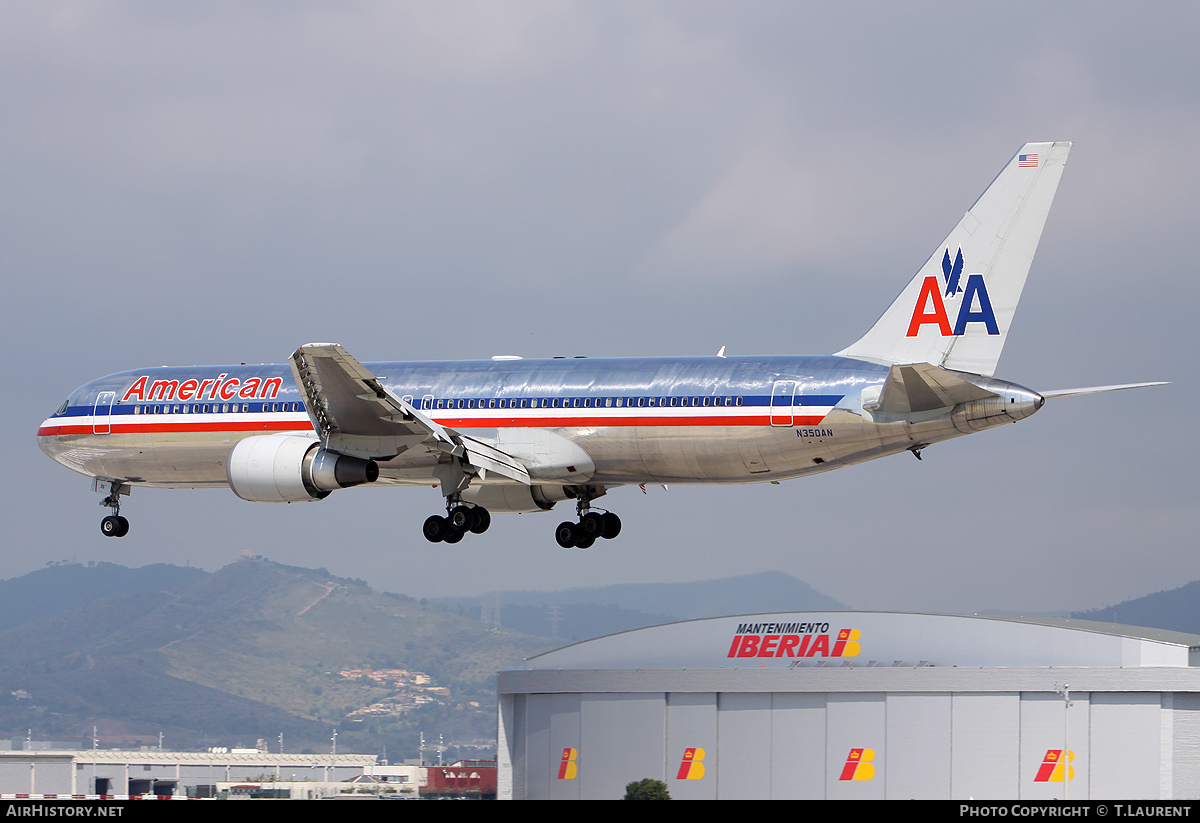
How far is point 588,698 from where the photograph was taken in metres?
63.3

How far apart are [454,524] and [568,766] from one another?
87.8ft

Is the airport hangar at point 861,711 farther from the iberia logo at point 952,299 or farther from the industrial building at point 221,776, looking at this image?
the iberia logo at point 952,299

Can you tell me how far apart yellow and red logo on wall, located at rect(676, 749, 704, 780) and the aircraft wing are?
25981mm

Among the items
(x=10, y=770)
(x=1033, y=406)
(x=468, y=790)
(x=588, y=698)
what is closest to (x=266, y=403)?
(x=1033, y=406)

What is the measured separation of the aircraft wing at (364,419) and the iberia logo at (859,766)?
25.9 meters

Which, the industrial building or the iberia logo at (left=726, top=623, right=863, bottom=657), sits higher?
the iberia logo at (left=726, top=623, right=863, bottom=657)

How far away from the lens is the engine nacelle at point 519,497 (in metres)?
41.3

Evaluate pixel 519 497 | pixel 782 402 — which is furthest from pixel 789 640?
pixel 782 402

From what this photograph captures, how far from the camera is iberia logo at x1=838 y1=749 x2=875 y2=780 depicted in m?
57.7

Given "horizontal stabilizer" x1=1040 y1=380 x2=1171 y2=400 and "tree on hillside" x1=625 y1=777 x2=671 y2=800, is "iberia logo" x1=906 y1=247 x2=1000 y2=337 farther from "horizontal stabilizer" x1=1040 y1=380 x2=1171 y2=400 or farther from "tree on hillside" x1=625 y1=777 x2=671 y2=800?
"tree on hillside" x1=625 y1=777 x2=671 y2=800

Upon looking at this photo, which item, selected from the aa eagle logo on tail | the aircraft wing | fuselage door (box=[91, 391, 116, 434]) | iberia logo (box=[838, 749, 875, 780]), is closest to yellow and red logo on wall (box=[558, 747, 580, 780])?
iberia logo (box=[838, 749, 875, 780])

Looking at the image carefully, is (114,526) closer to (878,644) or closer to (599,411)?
(599,411)
